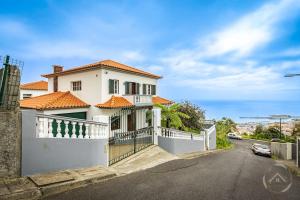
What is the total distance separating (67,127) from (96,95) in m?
11.4

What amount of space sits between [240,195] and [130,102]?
14.0 meters

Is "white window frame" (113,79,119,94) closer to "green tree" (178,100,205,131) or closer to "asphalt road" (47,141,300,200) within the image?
"green tree" (178,100,205,131)

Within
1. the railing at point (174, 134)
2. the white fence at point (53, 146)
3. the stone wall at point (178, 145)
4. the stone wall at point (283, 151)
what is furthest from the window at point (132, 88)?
the stone wall at point (283, 151)

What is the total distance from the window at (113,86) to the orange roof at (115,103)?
617 mm


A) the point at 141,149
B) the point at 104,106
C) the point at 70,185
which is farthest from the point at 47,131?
the point at 104,106

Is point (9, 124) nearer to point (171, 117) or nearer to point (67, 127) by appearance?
point (67, 127)

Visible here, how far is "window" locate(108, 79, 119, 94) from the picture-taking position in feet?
59.1

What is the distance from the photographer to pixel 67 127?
6.55 metres

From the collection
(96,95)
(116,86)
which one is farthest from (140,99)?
(96,95)

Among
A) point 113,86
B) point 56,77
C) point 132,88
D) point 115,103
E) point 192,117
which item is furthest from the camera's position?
point 56,77

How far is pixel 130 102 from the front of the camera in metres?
18.6

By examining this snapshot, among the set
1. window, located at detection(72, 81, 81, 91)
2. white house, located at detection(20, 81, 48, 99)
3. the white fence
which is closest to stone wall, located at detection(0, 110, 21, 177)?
the white fence

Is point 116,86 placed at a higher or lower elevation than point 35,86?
lower

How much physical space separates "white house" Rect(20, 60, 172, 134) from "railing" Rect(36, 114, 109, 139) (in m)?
7.89
